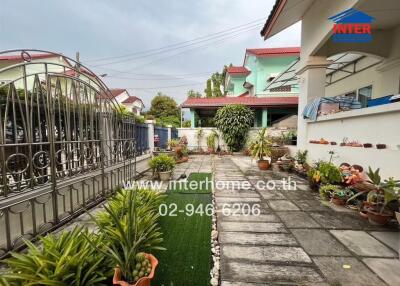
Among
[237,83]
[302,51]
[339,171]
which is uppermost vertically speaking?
[237,83]

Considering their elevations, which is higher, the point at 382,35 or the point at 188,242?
the point at 382,35

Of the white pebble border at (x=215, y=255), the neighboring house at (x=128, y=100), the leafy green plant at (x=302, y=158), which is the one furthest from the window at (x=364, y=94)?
the neighboring house at (x=128, y=100)

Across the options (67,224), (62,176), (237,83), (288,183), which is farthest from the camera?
(237,83)

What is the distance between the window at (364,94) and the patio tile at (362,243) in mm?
5886

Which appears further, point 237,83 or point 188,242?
point 237,83

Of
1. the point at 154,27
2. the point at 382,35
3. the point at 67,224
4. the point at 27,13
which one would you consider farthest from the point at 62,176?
the point at 154,27

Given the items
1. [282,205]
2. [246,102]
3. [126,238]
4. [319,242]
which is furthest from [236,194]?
[246,102]

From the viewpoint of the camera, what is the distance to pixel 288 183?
521 centimetres

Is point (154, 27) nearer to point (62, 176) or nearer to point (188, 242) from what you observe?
point (62, 176)

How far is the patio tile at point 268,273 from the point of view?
1849 mm

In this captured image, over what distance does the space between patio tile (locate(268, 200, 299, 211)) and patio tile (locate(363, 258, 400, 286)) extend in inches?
56.2

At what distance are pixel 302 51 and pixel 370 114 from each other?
360 cm

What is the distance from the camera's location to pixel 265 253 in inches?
88.6

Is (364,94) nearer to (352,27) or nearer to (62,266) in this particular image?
(352,27)
